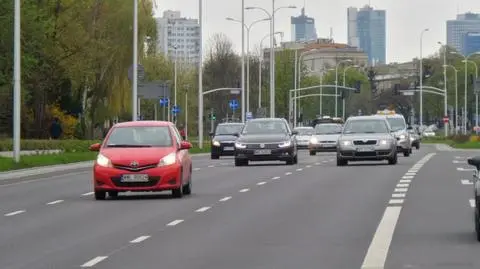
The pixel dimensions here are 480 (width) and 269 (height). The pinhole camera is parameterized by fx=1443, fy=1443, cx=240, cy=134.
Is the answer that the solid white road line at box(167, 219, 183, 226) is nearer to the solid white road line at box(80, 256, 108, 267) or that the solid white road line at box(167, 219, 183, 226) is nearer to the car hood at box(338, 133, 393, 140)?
the solid white road line at box(80, 256, 108, 267)

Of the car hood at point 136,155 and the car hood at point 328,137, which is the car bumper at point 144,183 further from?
the car hood at point 328,137

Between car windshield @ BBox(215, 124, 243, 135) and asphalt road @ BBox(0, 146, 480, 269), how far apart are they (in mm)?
28153

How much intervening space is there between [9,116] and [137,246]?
67457mm

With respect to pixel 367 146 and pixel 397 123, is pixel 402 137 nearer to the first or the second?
pixel 397 123

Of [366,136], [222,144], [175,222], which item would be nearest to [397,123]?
[222,144]

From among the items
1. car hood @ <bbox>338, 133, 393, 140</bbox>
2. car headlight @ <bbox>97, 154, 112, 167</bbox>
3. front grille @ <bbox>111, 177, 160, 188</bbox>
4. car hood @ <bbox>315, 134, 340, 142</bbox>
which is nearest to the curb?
car hood @ <bbox>338, 133, 393, 140</bbox>

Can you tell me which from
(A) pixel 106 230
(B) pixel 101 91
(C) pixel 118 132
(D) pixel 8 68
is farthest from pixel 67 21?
(A) pixel 106 230

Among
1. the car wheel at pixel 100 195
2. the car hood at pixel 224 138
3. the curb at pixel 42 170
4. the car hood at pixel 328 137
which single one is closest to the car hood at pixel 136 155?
the car wheel at pixel 100 195

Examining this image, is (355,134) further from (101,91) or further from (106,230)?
(101,91)

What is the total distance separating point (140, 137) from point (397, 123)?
3435 centimetres

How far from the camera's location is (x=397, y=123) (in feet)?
201

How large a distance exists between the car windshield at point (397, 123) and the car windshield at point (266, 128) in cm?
1263

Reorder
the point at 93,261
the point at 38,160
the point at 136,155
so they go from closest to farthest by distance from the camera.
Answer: the point at 93,261 < the point at 136,155 < the point at 38,160

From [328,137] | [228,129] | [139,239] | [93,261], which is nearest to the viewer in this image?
[93,261]
